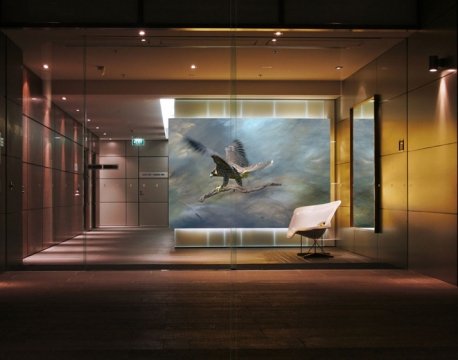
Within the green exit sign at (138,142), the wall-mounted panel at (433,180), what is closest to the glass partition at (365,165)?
the wall-mounted panel at (433,180)

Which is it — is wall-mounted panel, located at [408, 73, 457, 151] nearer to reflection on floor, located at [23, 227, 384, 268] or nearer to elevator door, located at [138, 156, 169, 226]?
reflection on floor, located at [23, 227, 384, 268]

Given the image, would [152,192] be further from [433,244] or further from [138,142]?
[433,244]

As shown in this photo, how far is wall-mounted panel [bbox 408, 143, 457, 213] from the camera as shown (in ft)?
24.6

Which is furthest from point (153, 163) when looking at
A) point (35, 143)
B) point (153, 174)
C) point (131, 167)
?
point (35, 143)

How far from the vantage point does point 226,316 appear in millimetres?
5797

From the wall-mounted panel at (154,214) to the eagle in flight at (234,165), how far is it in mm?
1339

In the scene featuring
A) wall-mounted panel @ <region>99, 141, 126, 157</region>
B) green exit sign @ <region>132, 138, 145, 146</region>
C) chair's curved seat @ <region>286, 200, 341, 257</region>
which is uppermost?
green exit sign @ <region>132, 138, 145, 146</region>

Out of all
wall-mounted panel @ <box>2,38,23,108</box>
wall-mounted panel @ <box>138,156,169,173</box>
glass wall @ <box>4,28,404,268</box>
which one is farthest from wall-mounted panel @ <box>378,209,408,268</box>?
wall-mounted panel @ <box>2,38,23,108</box>

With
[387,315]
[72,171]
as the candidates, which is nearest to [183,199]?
[72,171]

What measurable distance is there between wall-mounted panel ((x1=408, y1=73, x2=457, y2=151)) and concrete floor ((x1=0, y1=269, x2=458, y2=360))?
194cm

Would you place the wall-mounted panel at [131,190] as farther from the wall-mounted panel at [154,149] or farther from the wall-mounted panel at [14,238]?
the wall-mounted panel at [14,238]

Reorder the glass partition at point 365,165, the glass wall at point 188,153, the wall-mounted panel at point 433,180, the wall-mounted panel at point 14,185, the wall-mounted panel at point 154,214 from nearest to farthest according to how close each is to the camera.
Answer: the wall-mounted panel at point 433,180, the wall-mounted panel at point 14,185, the glass partition at point 365,165, the glass wall at point 188,153, the wall-mounted panel at point 154,214

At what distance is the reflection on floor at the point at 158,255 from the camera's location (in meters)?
9.63

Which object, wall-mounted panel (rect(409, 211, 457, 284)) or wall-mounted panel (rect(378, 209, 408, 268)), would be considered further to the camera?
wall-mounted panel (rect(378, 209, 408, 268))
